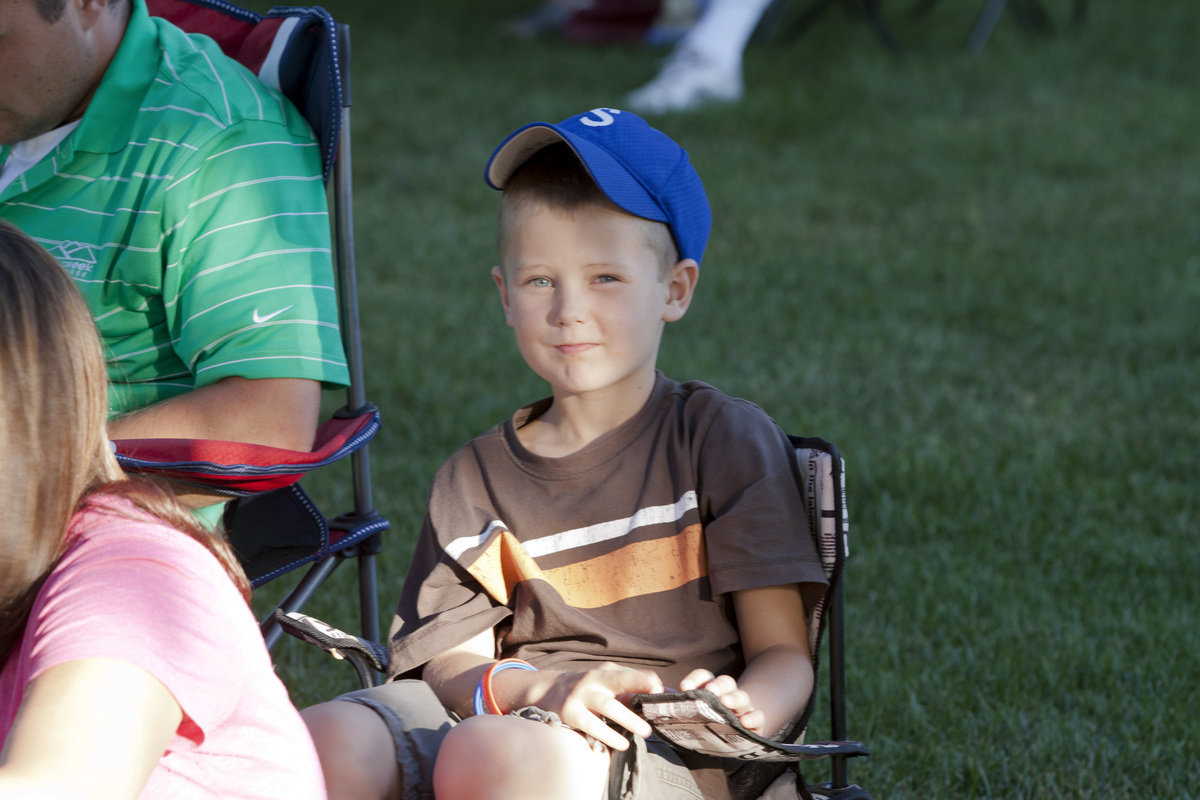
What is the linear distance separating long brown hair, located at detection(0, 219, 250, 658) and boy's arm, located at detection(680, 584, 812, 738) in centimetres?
77

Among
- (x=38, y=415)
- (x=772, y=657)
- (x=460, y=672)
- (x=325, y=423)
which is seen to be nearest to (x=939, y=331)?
(x=325, y=423)

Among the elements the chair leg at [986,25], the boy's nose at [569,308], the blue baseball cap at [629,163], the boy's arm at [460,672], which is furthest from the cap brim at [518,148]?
the chair leg at [986,25]

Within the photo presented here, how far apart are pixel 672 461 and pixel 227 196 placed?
87 cm

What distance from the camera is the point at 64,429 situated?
1.27 metres

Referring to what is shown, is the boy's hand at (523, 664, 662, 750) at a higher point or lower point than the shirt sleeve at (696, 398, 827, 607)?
lower

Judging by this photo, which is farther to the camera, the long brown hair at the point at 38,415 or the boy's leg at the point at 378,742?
the boy's leg at the point at 378,742

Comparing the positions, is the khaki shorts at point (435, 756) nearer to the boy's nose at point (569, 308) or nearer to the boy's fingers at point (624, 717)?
the boy's fingers at point (624, 717)

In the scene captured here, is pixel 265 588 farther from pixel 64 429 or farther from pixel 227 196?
pixel 64 429

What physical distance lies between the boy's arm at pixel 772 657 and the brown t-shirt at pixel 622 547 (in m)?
0.04

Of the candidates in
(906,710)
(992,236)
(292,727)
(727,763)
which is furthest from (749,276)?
(292,727)

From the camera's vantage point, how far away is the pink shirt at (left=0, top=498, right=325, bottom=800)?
1179 millimetres

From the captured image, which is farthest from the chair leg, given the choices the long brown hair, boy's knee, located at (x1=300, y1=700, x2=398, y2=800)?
the long brown hair

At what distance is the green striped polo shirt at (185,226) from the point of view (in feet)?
7.20

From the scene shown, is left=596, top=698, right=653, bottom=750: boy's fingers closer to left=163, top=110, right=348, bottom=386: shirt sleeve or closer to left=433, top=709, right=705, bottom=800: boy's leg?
left=433, top=709, right=705, bottom=800: boy's leg
